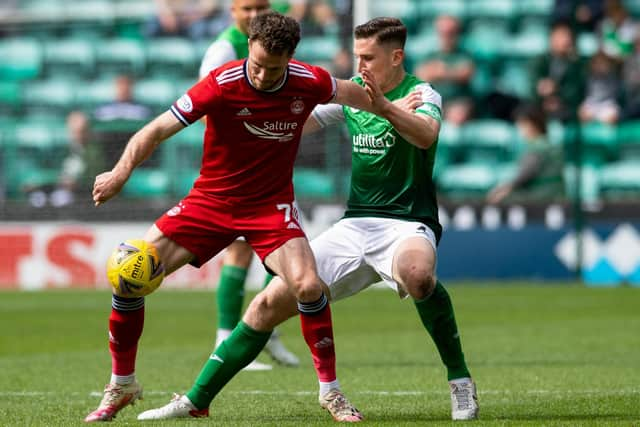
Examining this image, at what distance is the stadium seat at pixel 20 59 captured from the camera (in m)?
20.6

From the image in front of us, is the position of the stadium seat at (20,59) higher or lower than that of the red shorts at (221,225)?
lower

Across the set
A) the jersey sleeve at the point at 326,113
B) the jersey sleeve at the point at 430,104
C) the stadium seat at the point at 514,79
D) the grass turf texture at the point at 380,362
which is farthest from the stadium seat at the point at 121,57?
the jersey sleeve at the point at 430,104

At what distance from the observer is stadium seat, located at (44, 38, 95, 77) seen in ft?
66.6

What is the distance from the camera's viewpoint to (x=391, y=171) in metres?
6.74

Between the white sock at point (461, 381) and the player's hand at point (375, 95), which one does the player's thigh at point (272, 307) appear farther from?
the player's hand at point (375, 95)

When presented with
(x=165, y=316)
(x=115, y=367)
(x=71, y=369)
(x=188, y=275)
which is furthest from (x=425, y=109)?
(x=188, y=275)

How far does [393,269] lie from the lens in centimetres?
636

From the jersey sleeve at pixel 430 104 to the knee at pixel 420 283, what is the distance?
77 cm

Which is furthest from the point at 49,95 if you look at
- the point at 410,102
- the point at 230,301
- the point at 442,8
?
the point at 410,102

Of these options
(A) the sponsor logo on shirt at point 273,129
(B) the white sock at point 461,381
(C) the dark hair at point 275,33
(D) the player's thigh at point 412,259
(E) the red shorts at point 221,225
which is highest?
(C) the dark hair at point 275,33

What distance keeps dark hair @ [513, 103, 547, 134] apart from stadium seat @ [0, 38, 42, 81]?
25.3 feet

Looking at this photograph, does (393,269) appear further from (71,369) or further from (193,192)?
(71,369)

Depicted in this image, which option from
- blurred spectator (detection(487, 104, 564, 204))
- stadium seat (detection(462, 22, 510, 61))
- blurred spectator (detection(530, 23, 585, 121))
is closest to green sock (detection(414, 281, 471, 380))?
blurred spectator (detection(487, 104, 564, 204))

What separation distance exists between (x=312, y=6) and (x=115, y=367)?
1215 cm
